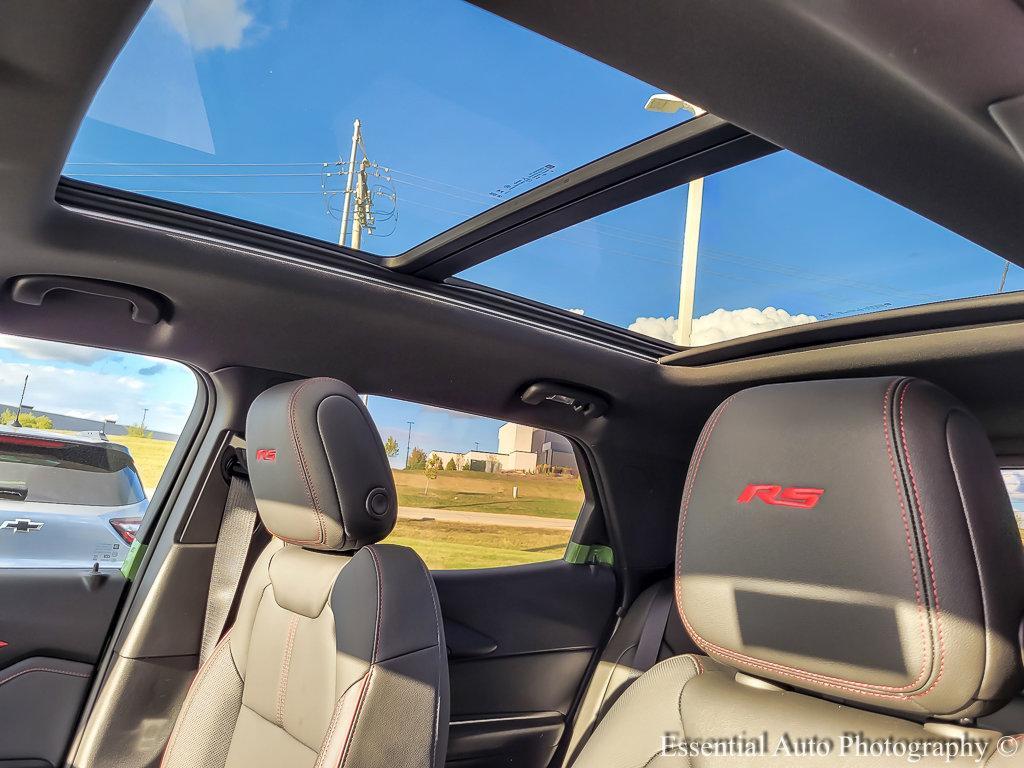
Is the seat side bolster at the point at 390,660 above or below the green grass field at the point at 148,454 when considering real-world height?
below

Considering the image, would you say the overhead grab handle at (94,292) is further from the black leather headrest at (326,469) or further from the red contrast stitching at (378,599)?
the red contrast stitching at (378,599)

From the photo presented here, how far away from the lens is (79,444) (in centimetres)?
273

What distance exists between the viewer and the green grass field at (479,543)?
3189 millimetres

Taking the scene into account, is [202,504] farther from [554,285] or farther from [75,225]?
[554,285]

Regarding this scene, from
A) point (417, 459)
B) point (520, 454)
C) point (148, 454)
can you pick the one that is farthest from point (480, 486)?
point (148, 454)

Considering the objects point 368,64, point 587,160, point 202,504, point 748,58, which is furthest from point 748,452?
point 202,504

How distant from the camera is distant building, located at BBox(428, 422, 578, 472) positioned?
3.33m

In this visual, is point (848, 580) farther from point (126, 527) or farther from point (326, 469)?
point (126, 527)

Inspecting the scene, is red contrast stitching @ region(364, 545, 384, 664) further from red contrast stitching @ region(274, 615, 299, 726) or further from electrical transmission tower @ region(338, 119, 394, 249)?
electrical transmission tower @ region(338, 119, 394, 249)

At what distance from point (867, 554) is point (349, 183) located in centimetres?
165

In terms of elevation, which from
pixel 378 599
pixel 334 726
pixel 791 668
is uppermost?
pixel 791 668

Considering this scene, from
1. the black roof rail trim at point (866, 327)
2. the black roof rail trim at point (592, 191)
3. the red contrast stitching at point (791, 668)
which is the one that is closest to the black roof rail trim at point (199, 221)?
the black roof rail trim at point (592, 191)

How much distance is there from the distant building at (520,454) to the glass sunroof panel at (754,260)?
28.3 inches

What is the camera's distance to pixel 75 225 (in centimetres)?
215
